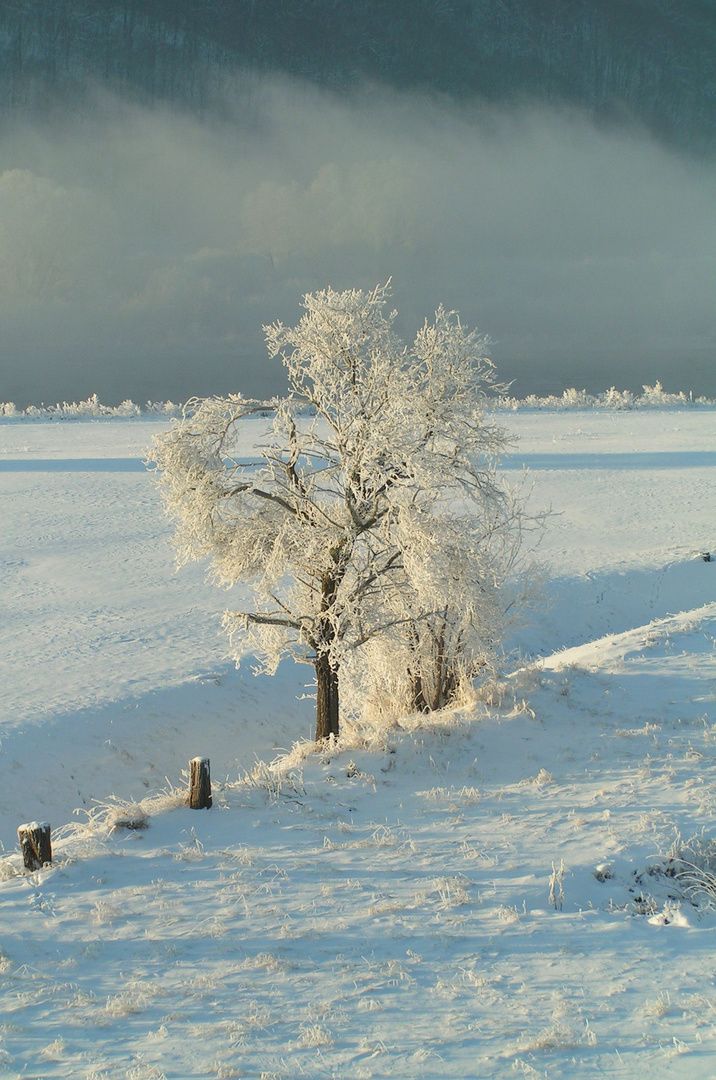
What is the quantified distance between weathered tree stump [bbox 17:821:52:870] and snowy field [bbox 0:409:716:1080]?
209 mm

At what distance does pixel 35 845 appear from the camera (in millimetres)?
8641

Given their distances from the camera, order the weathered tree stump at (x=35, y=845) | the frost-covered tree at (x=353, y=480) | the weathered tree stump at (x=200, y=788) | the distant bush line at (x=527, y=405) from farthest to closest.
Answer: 1. the distant bush line at (x=527, y=405)
2. the frost-covered tree at (x=353, y=480)
3. the weathered tree stump at (x=200, y=788)
4. the weathered tree stump at (x=35, y=845)

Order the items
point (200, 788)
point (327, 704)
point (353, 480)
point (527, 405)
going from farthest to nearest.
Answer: point (527, 405), point (327, 704), point (353, 480), point (200, 788)

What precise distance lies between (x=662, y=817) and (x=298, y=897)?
4417 millimetres

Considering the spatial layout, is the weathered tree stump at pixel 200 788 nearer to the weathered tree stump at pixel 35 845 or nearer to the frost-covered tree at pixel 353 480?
the weathered tree stump at pixel 35 845

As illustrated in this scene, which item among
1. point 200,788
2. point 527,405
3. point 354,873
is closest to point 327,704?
point 200,788

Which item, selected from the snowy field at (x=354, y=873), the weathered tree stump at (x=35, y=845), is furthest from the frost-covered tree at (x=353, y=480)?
the weathered tree stump at (x=35, y=845)

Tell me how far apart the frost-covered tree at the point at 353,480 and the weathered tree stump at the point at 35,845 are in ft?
16.2

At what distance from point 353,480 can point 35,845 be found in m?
6.56

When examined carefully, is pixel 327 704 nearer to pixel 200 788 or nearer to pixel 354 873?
pixel 200 788

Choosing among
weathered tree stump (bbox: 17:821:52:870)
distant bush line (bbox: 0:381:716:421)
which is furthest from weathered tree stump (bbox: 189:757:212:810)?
distant bush line (bbox: 0:381:716:421)

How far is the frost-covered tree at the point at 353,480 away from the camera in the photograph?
460 inches

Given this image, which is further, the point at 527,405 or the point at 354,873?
the point at 527,405

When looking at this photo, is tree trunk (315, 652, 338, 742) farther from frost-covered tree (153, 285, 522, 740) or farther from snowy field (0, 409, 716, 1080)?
snowy field (0, 409, 716, 1080)
